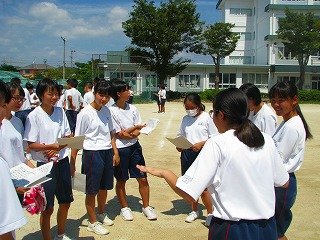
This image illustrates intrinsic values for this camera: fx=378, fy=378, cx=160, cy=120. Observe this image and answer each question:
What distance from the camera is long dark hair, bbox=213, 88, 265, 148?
2182 mm

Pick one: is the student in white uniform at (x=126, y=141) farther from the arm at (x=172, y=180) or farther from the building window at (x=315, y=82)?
the building window at (x=315, y=82)

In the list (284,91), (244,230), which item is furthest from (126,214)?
(244,230)

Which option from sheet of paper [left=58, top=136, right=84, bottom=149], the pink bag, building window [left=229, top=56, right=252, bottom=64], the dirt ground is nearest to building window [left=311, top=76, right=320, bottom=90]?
building window [left=229, top=56, right=252, bottom=64]

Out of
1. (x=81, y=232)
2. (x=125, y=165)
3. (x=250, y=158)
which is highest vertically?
(x=250, y=158)

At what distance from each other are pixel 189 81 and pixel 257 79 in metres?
8.54

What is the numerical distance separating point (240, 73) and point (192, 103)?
1680 inches

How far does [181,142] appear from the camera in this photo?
484 centimetres

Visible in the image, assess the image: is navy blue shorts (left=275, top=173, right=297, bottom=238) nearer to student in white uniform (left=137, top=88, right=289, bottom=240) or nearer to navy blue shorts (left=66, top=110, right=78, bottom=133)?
student in white uniform (left=137, top=88, right=289, bottom=240)

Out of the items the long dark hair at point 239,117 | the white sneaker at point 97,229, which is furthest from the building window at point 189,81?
the long dark hair at point 239,117

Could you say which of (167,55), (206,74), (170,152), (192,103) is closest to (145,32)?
(167,55)

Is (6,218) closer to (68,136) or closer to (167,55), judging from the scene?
(68,136)

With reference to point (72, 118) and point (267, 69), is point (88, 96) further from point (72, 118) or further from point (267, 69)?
point (267, 69)

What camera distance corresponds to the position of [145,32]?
3728 cm

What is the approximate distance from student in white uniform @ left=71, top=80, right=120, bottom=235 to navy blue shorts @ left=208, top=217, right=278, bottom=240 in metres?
2.61
